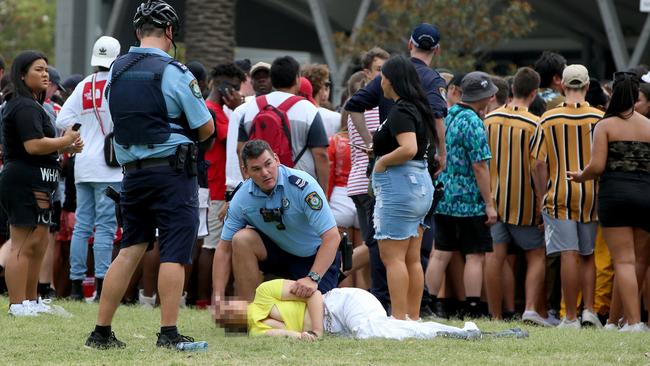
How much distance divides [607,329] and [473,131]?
6.44 ft

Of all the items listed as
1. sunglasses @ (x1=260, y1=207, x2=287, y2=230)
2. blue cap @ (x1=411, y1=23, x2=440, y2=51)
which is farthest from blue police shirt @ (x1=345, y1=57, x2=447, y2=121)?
sunglasses @ (x1=260, y1=207, x2=287, y2=230)

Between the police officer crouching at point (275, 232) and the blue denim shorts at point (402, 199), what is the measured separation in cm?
42

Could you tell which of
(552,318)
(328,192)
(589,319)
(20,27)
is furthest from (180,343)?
(20,27)

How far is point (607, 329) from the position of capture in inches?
369

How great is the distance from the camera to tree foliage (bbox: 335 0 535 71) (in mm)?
21281

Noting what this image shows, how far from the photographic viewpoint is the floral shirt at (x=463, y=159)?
10172 millimetres

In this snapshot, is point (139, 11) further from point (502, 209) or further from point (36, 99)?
point (502, 209)

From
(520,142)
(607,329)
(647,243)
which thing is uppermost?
(520,142)

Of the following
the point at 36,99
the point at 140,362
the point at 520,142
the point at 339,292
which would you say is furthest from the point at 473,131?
the point at 140,362

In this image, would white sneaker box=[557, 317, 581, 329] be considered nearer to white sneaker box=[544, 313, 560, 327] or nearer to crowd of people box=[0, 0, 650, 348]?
crowd of people box=[0, 0, 650, 348]

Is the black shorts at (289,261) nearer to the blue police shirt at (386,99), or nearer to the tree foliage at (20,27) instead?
the blue police shirt at (386,99)

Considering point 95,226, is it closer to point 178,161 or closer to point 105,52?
point 105,52

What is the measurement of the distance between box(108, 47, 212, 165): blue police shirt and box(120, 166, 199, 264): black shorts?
99 mm

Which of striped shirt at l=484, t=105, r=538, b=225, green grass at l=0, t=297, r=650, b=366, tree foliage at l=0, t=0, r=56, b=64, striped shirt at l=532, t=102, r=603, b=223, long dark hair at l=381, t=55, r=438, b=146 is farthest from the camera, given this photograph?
tree foliage at l=0, t=0, r=56, b=64
